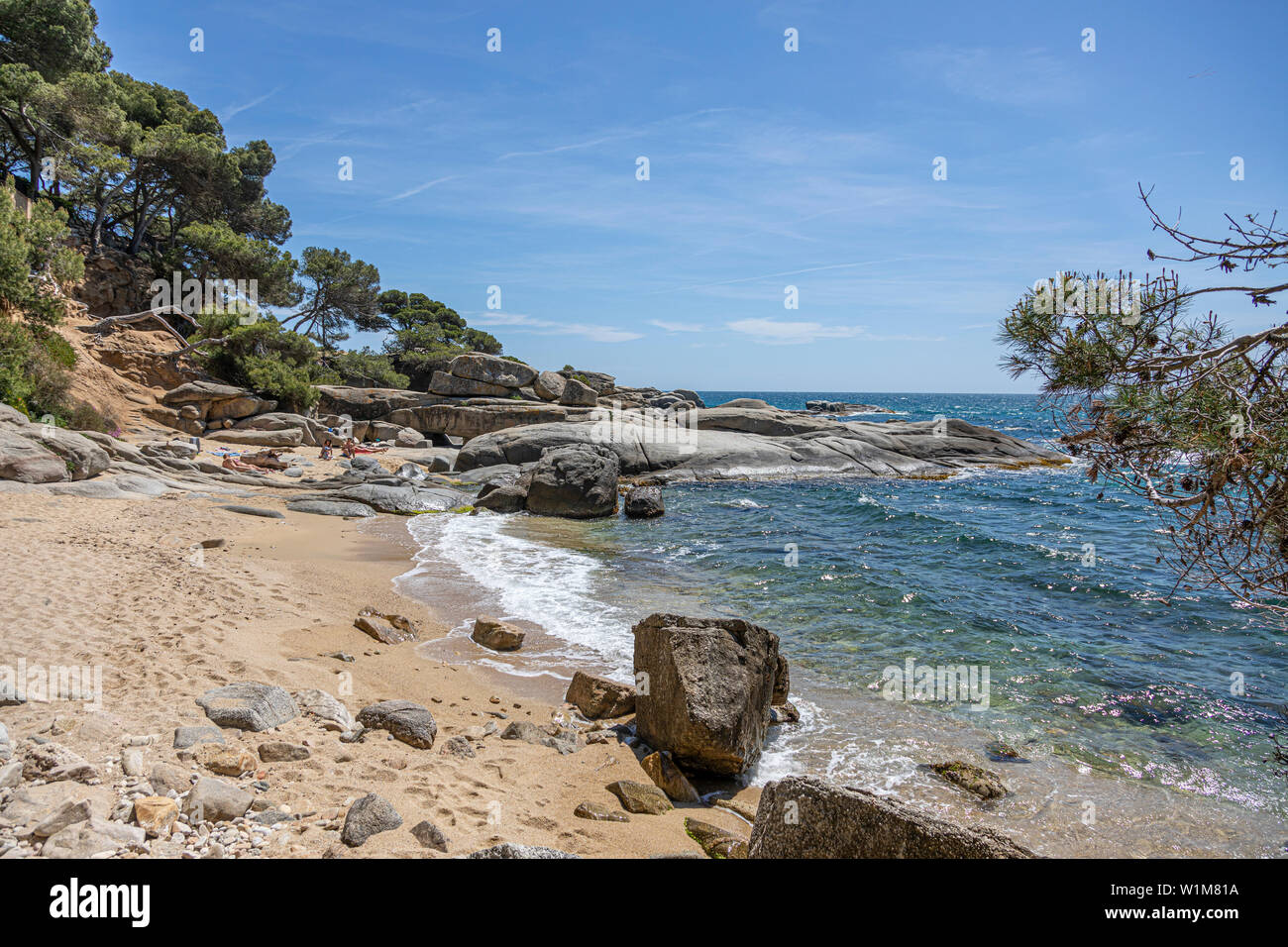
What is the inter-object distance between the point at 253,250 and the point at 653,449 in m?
24.4

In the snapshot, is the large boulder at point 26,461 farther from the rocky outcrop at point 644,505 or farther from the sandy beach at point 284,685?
the rocky outcrop at point 644,505

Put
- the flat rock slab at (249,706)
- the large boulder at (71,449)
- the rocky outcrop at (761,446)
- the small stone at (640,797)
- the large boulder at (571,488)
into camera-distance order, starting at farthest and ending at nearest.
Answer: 1. the rocky outcrop at (761,446)
2. the large boulder at (571,488)
3. the large boulder at (71,449)
4. the small stone at (640,797)
5. the flat rock slab at (249,706)

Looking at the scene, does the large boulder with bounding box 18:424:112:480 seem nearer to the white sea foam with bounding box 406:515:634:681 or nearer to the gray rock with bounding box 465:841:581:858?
the white sea foam with bounding box 406:515:634:681

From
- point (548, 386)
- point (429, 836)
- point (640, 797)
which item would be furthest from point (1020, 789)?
point (548, 386)

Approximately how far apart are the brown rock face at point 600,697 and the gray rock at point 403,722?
197 centimetres

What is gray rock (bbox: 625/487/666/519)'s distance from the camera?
2189cm

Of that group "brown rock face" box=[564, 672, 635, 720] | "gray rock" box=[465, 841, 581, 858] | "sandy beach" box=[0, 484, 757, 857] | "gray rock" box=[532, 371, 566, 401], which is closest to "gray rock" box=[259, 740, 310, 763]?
"sandy beach" box=[0, 484, 757, 857]

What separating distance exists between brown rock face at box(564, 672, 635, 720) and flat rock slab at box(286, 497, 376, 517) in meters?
13.7

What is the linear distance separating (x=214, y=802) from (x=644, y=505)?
18.0 m

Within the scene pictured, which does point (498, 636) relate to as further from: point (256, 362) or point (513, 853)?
point (256, 362)

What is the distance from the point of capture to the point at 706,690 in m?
6.71

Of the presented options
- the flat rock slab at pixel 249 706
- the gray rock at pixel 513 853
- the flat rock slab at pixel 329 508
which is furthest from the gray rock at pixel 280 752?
the flat rock slab at pixel 329 508

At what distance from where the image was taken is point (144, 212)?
34.7 m

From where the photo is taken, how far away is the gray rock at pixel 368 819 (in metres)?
4.23
